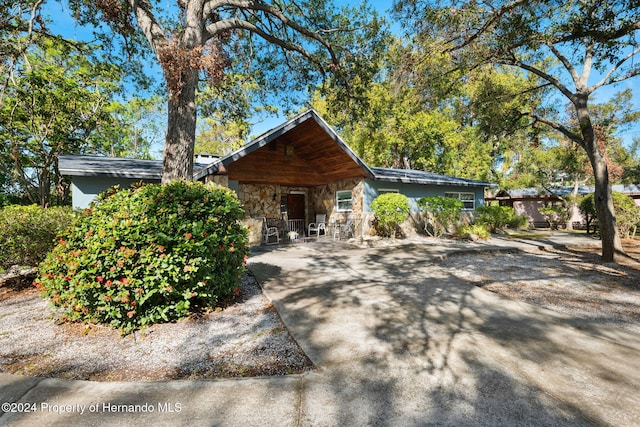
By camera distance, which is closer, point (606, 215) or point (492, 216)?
point (606, 215)

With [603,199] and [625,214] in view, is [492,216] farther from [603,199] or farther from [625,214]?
[603,199]

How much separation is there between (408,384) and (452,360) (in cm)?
A: 66

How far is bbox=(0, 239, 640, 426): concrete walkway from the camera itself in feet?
6.59

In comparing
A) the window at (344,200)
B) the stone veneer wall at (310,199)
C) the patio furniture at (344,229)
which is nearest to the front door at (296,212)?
the stone veneer wall at (310,199)

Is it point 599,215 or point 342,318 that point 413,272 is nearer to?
point 342,318

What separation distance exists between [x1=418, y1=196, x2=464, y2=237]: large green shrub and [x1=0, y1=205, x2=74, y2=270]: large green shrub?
13.4 metres

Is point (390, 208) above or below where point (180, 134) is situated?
below

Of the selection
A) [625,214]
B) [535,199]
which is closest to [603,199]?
[625,214]

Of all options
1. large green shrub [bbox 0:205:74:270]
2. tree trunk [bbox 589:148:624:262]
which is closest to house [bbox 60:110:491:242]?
large green shrub [bbox 0:205:74:270]

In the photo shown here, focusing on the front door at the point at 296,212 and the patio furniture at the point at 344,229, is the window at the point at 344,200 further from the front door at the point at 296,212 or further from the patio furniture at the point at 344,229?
the front door at the point at 296,212

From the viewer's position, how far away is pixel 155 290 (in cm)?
333

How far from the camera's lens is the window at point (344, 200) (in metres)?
13.2

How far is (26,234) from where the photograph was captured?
16.4ft

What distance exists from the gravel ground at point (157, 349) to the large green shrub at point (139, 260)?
239 mm
